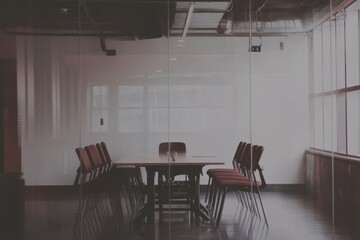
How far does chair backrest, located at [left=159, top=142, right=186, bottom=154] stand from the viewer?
12.8 ft

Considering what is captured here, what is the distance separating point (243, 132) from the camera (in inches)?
155

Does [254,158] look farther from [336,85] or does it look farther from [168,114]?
[336,85]

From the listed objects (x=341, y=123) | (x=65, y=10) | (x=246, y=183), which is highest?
(x=65, y=10)

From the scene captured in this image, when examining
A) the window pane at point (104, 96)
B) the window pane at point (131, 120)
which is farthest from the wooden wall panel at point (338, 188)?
the window pane at point (104, 96)

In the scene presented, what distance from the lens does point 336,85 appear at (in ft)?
13.6

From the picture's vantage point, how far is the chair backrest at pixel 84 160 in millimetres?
3756

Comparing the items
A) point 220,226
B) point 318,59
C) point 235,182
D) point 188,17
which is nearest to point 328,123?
point 318,59

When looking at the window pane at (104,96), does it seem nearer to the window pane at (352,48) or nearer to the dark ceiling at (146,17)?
the dark ceiling at (146,17)

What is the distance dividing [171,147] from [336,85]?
221 centimetres

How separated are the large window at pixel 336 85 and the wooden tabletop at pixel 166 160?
1.31 meters

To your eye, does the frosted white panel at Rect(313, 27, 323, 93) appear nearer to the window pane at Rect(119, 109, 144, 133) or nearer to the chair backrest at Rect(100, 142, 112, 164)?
the window pane at Rect(119, 109, 144, 133)

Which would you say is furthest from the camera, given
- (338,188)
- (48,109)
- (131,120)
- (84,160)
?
(338,188)

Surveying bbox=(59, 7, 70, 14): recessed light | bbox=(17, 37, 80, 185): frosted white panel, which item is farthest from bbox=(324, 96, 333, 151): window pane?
bbox=(59, 7, 70, 14): recessed light

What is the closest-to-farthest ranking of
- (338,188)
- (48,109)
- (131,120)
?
(131,120) < (48,109) < (338,188)
